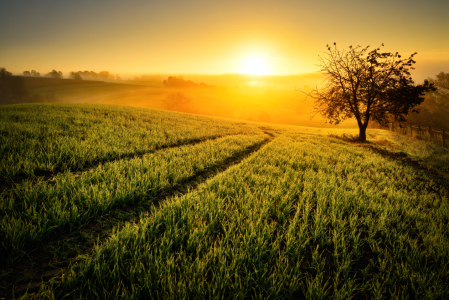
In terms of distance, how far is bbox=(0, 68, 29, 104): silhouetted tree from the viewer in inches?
3004

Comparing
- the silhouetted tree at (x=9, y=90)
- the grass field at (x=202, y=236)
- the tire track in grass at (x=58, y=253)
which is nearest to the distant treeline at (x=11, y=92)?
the silhouetted tree at (x=9, y=90)

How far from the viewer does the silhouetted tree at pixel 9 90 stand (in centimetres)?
7631

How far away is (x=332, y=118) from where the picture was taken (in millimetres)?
18109

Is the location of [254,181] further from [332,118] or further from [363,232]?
[332,118]

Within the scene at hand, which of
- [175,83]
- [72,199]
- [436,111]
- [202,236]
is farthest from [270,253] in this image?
[175,83]

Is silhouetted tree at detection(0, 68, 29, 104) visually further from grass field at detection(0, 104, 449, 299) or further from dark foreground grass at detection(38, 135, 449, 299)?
dark foreground grass at detection(38, 135, 449, 299)

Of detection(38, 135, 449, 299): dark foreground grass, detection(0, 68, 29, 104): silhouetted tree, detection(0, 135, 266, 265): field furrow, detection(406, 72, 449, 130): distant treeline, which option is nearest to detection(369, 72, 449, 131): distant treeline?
detection(406, 72, 449, 130): distant treeline

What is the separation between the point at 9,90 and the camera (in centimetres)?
7662

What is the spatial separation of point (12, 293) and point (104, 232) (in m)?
1.14

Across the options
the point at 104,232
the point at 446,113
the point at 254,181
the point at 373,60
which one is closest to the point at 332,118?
the point at 373,60

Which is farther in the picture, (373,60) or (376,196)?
(373,60)

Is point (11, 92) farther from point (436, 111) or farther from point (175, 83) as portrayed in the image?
point (436, 111)

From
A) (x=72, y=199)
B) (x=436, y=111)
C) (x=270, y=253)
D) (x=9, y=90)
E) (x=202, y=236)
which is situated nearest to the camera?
(x=270, y=253)

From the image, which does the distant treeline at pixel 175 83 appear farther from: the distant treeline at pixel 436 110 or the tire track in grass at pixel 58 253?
the tire track in grass at pixel 58 253
